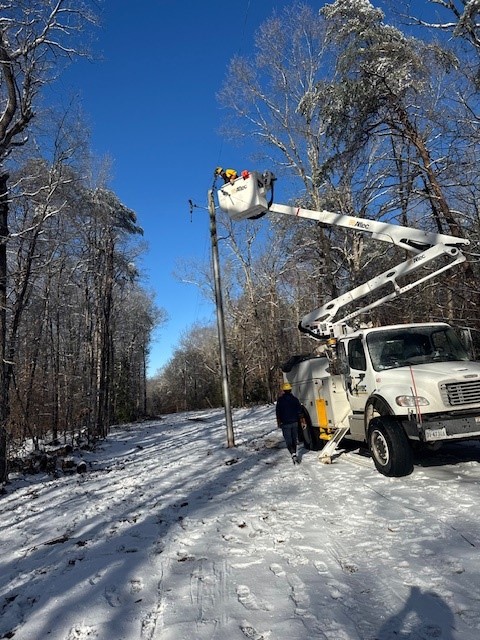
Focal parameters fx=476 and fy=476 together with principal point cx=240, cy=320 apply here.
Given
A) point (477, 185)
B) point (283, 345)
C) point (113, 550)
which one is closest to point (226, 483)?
point (113, 550)

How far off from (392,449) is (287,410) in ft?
10.1

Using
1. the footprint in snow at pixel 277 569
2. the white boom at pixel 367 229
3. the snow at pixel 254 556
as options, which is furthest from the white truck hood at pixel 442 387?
the footprint in snow at pixel 277 569

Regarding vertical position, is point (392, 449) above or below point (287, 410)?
below

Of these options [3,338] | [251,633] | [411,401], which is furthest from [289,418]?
[251,633]

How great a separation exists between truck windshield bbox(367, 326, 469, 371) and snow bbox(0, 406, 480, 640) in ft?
6.11

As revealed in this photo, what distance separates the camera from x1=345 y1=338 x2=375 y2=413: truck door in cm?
886

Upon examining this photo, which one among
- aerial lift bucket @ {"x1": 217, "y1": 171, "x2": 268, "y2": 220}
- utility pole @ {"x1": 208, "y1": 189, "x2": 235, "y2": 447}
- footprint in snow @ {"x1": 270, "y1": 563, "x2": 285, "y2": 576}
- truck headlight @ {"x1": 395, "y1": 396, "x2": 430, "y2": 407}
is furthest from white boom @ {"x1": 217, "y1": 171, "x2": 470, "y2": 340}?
footprint in snow @ {"x1": 270, "y1": 563, "x2": 285, "y2": 576}

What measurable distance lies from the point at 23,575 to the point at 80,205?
726 inches

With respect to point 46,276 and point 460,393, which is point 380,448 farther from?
point 46,276

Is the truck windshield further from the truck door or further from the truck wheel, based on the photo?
the truck wheel

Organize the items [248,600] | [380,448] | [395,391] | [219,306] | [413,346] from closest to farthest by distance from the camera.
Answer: [248,600] → [395,391] → [380,448] → [413,346] → [219,306]

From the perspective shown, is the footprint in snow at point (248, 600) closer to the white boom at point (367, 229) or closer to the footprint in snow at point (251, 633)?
the footprint in snow at point (251, 633)

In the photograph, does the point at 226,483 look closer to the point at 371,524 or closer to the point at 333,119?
the point at 371,524

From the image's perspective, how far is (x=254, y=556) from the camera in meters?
4.97
